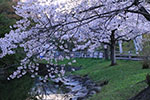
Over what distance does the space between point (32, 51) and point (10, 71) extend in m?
8.14

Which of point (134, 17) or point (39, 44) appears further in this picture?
point (134, 17)

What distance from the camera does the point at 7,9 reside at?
1888 cm

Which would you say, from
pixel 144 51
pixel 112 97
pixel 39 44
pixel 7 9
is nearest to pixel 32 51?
pixel 39 44

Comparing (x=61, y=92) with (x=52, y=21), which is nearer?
(x=52, y=21)

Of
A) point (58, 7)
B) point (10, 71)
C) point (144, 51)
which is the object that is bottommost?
point (10, 71)

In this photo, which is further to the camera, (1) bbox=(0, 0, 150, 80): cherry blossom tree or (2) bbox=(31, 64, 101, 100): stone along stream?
(2) bbox=(31, 64, 101, 100): stone along stream

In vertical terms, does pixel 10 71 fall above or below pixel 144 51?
below

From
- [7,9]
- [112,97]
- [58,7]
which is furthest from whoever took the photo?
[7,9]

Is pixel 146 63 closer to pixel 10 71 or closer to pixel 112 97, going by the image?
pixel 112 97

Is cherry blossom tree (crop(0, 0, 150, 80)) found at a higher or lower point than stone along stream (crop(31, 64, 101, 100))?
higher

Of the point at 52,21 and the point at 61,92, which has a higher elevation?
the point at 52,21

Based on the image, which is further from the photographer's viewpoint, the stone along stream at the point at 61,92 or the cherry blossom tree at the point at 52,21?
the stone along stream at the point at 61,92

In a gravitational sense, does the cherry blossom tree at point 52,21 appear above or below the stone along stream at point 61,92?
above

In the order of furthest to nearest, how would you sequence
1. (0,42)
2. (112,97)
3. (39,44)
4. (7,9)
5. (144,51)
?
(7,9) → (144,51) → (112,97) → (0,42) → (39,44)
